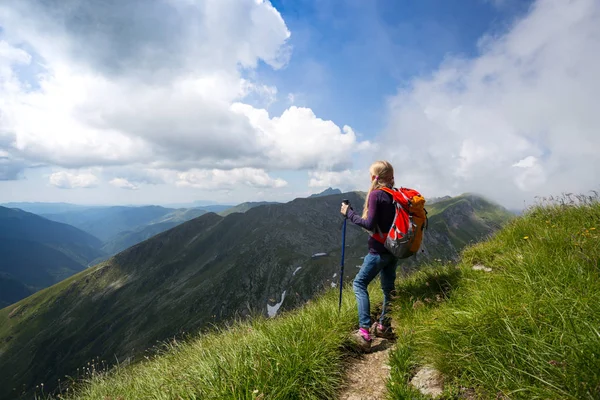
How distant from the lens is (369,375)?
4340mm

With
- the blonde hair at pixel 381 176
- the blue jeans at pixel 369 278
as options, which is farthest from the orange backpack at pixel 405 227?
the blue jeans at pixel 369 278

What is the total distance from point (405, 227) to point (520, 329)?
2276 mm

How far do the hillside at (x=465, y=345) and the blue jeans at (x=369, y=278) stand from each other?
35cm

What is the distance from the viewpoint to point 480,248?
7.64m

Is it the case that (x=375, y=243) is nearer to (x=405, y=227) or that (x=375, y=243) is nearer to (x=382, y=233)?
(x=382, y=233)

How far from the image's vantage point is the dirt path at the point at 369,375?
3859mm

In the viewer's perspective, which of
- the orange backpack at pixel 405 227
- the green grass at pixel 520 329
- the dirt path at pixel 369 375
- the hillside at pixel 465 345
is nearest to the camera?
the green grass at pixel 520 329

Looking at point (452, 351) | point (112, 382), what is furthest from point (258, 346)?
point (112, 382)

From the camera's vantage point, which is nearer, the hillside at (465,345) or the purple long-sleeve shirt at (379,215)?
the hillside at (465,345)

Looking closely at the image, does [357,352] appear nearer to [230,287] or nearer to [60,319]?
[230,287]

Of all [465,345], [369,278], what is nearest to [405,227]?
[369,278]

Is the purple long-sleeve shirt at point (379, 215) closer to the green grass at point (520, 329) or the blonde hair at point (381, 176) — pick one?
the blonde hair at point (381, 176)

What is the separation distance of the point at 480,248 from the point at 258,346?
21.3 feet

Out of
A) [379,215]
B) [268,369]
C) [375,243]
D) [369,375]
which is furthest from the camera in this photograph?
[375,243]
